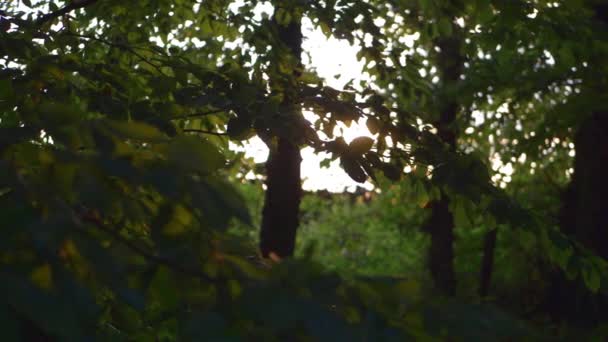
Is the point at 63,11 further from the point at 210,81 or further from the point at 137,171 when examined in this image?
the point at 137,171

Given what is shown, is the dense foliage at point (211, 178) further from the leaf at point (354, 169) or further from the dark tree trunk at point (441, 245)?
the dark tree trunk at point (441, 245)

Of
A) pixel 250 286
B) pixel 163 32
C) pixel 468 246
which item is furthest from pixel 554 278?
pixel 250 286

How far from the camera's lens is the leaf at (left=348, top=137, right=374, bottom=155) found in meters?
3.22

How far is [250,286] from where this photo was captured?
1.51 meters

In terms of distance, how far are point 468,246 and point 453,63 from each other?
4310 millimetres

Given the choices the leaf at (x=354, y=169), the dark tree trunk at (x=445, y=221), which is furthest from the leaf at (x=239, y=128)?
the dark tree trunk at (x=445, y=221)

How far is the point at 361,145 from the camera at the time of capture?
3225 mm

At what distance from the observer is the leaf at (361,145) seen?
127 inches

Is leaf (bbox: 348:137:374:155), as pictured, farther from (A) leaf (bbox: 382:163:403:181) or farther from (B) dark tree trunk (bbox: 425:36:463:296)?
(B) dark tree trunk (bbox: 425:36:463:296)

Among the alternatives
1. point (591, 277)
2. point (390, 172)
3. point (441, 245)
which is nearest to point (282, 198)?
point (591, 277)

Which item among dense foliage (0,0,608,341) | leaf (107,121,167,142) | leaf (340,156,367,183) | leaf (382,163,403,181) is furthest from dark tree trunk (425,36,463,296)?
leaf (107,121,167,142)

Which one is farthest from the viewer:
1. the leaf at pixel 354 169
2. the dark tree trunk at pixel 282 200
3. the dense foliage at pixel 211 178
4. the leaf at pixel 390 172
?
the dark tree trunk at pixel 282 200

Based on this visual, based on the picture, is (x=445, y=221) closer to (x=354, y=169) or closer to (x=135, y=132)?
(x=354, y=169)

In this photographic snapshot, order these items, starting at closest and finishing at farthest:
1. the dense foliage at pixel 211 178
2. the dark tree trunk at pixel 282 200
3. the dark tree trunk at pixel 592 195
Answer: the dense foliage at pixel 211 178, the dark tree trunk at pixel 282 200, the dark tree trunk at pixel 592 195
